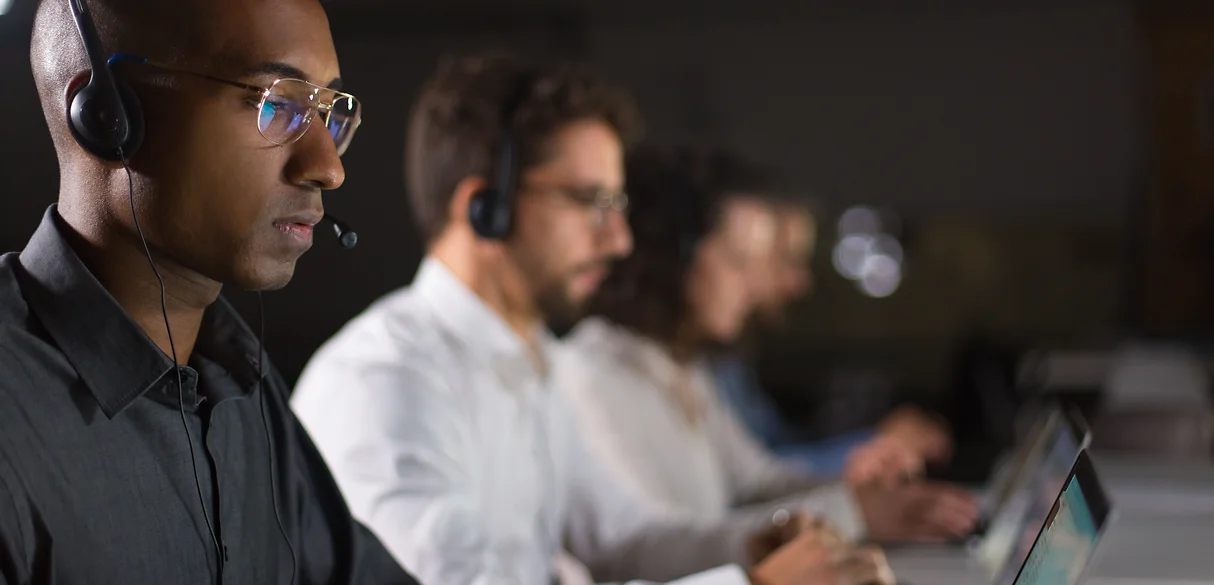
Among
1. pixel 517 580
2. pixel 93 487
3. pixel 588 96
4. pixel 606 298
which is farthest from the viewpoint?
pixel 606 298

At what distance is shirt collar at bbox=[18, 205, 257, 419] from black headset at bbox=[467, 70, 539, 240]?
75cm

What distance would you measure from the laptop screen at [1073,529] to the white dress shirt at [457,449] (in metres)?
0.34

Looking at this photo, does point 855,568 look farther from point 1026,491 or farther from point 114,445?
point 114,445

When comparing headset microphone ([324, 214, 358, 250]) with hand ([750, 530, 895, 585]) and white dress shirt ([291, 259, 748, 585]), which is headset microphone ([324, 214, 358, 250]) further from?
hand ([750, 530, 895, 585])

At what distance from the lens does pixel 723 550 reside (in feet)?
5.66

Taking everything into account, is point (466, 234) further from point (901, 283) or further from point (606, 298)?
point (901, 283)

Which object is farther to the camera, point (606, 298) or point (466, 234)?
point (606, 298)

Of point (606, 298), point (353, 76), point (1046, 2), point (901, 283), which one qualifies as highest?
point (1046, 2)

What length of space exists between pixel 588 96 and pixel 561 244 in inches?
8.7

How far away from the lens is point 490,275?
1646mm

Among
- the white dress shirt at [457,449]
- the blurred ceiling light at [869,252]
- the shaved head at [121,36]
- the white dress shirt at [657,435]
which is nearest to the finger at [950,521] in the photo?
the white dress shirt at [657,435]

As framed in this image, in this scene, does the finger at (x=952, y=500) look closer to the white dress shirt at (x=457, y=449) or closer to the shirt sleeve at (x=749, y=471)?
the white dress shirt at (x=457, y=449)

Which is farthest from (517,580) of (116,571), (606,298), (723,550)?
(606,298)

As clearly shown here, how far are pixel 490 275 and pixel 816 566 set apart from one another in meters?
0.61
